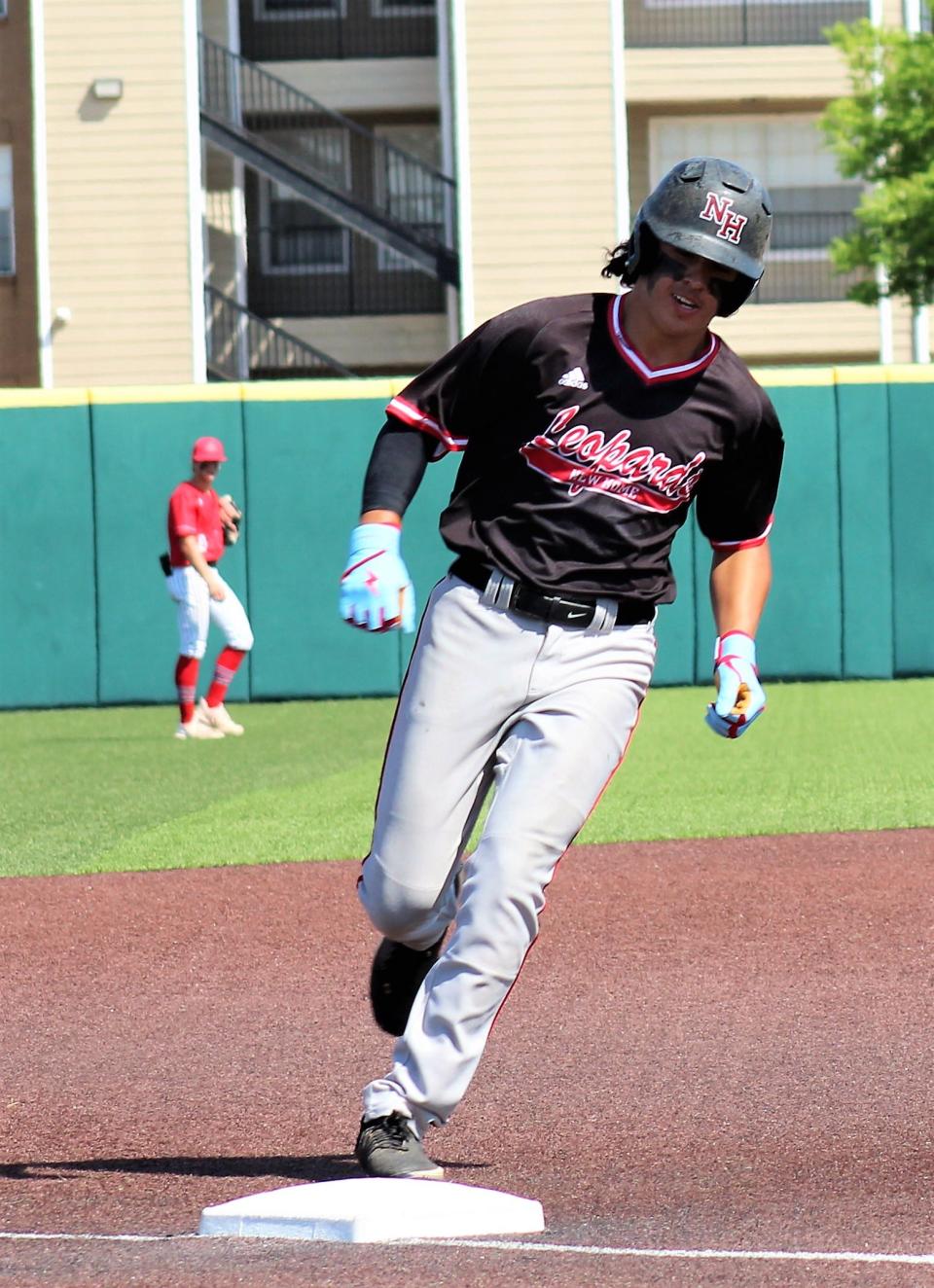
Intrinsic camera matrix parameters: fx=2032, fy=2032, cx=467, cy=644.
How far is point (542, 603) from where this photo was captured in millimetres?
4148

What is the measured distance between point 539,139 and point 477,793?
2217cm

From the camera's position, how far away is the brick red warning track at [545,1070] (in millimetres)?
3588

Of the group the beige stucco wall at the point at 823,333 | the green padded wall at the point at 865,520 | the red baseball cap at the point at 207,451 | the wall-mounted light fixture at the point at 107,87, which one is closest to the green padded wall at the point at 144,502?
the red baseball cap at the point at 207,451

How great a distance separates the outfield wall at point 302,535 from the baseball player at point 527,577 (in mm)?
12395

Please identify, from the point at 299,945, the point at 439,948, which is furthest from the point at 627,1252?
the point at 299,945

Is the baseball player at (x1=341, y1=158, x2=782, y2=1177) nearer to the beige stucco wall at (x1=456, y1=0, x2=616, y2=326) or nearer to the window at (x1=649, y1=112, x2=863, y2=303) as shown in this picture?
the beige stucco wall at (x1=456, y1=0, x2=616, y2=326)

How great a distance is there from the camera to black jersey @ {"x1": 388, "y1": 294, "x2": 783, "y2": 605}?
4.18 metres

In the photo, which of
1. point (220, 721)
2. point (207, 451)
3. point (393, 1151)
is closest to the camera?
point (393, 1151)

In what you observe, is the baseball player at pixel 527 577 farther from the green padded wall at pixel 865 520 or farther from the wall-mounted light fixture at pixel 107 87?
the wall-mounted light fixture at pixel 107 87

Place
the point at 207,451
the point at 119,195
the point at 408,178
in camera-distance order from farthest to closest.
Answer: the point at 408,178, the point at 119,195, the point at 207,451

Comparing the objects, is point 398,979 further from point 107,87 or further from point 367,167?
point 367,167

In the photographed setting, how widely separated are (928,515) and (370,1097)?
1387cm

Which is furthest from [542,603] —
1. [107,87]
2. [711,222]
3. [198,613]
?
[107,87]

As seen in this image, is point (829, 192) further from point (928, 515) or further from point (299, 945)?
point (299, 945)
